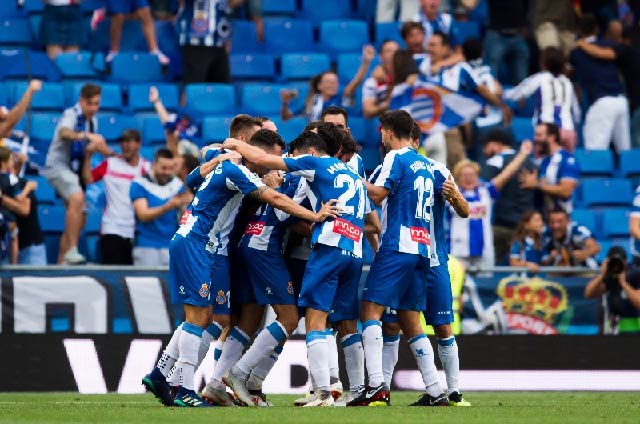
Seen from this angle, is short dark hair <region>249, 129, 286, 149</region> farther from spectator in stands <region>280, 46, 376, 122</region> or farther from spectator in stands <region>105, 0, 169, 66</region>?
spectator in stands <region>105, 0, 169, 66</region>

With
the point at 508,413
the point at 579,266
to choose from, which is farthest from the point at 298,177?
the point at 579,266

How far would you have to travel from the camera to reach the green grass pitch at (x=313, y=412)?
9.38 m

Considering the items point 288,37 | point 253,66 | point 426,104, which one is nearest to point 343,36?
point 288,37

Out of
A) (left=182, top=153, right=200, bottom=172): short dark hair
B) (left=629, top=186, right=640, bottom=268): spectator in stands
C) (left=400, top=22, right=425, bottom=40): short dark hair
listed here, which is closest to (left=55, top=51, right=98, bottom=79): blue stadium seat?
(left=182, top=153, right=200, bottom=172): short dark hair

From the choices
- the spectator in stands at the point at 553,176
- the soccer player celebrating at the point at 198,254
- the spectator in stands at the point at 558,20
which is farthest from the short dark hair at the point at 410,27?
the soccer player celebrating at the point at 198,254

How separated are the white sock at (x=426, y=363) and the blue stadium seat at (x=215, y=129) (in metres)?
7.54

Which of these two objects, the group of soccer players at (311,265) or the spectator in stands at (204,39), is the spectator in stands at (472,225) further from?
the spectator in stands at (204,39)

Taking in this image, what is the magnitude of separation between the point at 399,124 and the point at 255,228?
1.40m

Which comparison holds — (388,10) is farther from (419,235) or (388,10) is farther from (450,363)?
(450,363)

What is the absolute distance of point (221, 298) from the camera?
37.3 feet

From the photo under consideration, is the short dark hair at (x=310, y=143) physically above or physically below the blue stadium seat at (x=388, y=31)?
below

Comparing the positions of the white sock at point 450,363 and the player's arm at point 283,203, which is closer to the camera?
the player's arm at point 283,203

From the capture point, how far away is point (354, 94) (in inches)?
736

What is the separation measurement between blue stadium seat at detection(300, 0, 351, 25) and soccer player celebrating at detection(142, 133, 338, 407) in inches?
412
